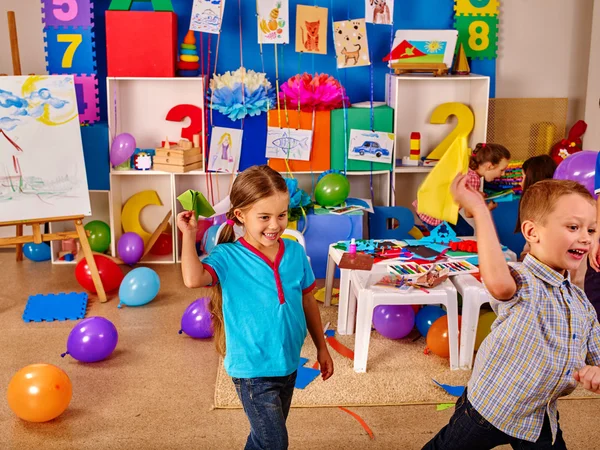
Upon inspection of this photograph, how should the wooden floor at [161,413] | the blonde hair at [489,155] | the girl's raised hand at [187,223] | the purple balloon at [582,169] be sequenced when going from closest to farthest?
the girl's raised hand at [187,223]
the wooden floor at [161,413]
the purple balloon at [582,169]
the blonde hair at [489,155]

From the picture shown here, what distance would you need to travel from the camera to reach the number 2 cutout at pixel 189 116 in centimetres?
500

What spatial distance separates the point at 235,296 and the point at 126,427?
3.48 ft

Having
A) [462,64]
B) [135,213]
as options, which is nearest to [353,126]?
[462,64]

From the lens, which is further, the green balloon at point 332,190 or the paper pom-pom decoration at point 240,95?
the paper pom-pom decoration at point 240,95

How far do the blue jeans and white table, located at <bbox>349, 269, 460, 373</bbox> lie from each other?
1279mm

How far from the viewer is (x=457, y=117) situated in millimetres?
5020

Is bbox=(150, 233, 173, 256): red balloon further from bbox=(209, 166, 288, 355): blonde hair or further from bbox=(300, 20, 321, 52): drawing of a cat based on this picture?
bbox=(209, 166, 288, 355): blonde hair

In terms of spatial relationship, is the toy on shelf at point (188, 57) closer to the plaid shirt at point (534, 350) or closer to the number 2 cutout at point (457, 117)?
the number 2 cutout at point (457, 117)

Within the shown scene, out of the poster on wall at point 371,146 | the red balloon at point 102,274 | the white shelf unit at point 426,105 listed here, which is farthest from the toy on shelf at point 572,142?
the red balloon at point 102,274

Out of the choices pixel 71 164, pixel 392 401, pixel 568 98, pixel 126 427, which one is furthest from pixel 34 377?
pixel 568 98

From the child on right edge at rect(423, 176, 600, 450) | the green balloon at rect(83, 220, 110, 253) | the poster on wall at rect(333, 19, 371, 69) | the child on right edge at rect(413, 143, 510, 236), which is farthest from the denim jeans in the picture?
the green balloon at rect(83, 220, 110, 253)

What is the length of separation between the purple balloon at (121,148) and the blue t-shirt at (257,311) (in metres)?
3.01

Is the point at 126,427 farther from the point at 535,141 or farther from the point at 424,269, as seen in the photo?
the point at 535,141

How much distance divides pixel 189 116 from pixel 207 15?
0.69 m
